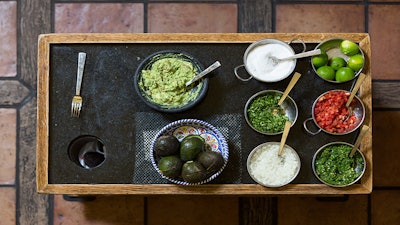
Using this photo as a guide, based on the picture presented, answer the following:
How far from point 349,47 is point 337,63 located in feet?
0.24

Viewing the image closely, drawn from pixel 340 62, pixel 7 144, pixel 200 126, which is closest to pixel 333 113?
pixel 340 62

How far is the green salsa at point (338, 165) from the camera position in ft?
5.85

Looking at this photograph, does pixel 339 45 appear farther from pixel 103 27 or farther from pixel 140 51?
pixel 103 27

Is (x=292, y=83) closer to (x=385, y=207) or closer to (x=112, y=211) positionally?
(x=385, y=207)

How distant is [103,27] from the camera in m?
2.39

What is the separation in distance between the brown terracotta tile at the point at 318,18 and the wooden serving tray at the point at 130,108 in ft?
1.89

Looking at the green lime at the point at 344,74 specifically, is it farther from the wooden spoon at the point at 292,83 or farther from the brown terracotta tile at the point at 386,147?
the brown terracotta tile at the point at 386,147

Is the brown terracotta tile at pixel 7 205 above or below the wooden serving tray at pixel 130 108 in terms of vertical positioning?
below

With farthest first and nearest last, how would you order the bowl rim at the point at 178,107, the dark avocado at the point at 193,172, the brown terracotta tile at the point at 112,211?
the brown terracotta tile at the point at 112,211
the bowl rim at the point at 178,107
the dark avocado at the point at 193,172

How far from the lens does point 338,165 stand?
5.87ft

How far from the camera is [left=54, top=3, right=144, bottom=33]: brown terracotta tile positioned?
2.38m

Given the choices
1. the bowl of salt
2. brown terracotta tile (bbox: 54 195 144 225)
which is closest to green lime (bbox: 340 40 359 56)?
the bowl of salt

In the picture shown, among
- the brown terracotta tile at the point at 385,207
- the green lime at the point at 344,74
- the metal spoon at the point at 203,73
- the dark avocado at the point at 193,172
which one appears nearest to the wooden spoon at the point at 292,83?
the green lime at the point at 344,74

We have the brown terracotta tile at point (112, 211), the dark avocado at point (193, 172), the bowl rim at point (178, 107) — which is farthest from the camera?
the brown terracotta tile at point (112, 211)
